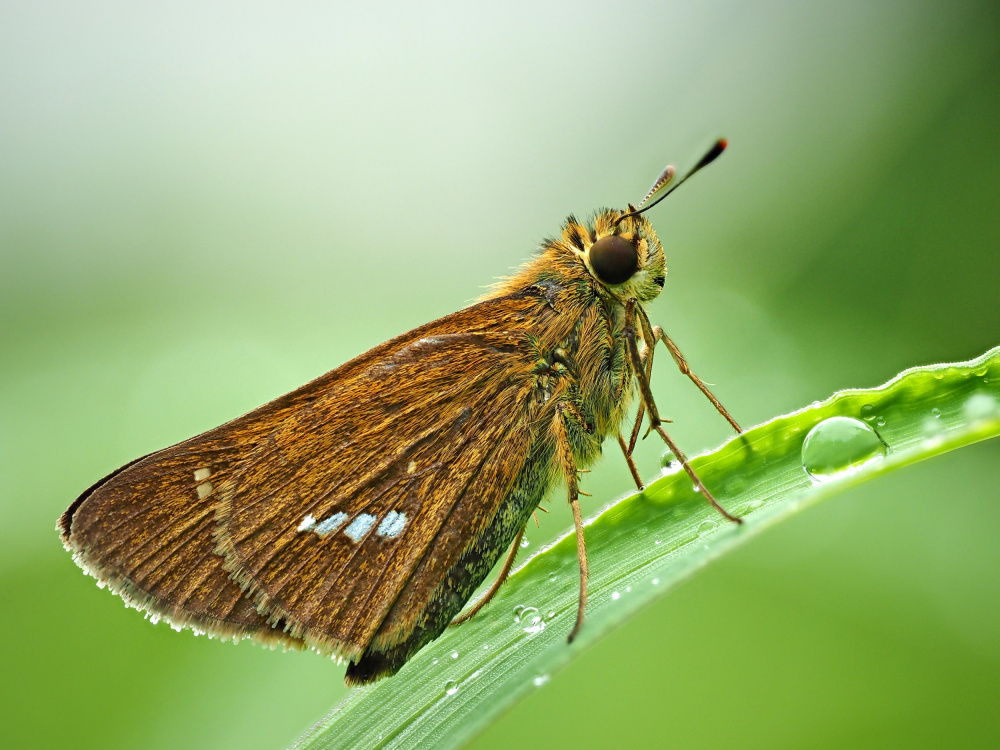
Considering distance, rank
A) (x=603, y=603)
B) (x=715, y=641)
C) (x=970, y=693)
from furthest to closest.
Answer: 1. (x=715, y=641)
2. (x=970, y=693)
3. (x=603, y=603)

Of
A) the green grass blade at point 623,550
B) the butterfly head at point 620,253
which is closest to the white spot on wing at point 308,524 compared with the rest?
the green grass blade at point 623,550

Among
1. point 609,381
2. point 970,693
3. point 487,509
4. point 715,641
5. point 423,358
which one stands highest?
point 423,358

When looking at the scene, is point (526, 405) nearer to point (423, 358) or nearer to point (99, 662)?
point (423, 358)

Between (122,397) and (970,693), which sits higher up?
(122,397)

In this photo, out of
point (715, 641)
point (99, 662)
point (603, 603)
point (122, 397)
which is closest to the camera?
point (603, 603)

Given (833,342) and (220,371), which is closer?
(833,342)

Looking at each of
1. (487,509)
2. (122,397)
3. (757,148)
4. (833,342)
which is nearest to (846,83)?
(757,148)

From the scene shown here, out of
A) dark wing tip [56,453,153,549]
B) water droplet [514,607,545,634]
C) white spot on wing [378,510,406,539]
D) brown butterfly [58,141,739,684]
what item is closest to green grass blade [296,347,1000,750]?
water droplet [514,607,545,634]

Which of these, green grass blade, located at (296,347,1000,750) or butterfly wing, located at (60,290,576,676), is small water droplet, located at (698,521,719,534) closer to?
green grass blade, located at (296,347,1000,750)
